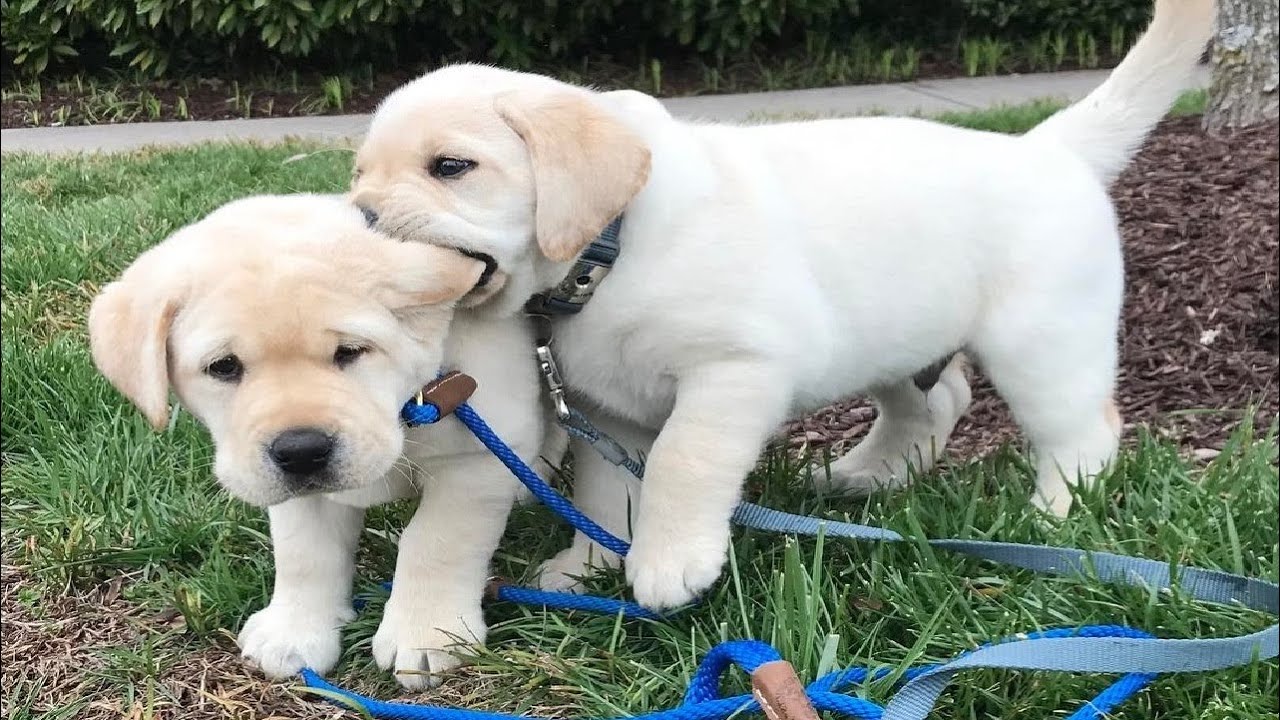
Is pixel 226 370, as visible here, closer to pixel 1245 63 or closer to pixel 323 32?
pixel 323 32

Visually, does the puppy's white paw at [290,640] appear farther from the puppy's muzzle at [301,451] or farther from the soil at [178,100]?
the soil at [178,100]

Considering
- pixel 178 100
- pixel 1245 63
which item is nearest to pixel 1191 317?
pixel 1245 63

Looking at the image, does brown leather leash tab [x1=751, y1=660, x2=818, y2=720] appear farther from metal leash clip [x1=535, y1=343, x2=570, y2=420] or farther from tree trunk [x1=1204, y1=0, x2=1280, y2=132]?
tree trunk [x1=1204, y1=0, x2=1280, y2=132]

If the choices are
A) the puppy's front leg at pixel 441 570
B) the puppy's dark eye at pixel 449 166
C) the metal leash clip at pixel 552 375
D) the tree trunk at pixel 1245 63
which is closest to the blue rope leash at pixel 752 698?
the puppy's front leg at pixel 441 570

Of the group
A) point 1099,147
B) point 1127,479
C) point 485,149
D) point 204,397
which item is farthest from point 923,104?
point 204,397

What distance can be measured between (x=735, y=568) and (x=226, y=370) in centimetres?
97

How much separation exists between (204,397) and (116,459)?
1.09m

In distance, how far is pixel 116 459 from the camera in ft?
9.53

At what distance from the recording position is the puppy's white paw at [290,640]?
221 centimetres

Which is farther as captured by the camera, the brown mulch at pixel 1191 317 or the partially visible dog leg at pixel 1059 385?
the brown mulch at pixel 1191 317

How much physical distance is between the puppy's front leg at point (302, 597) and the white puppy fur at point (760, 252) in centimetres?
46

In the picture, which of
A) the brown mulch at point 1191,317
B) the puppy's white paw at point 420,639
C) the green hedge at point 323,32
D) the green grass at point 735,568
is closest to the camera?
the green grass at point 735,568

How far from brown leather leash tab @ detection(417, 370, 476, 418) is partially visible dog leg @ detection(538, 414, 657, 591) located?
1.70 feet

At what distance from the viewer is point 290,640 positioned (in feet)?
7.27
